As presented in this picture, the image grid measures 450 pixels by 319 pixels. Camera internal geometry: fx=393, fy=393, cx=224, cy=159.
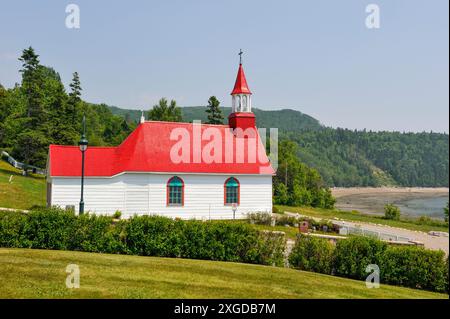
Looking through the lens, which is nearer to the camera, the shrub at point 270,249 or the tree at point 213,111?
the shrub at point 270,249

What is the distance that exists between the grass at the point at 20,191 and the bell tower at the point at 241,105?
17.9m

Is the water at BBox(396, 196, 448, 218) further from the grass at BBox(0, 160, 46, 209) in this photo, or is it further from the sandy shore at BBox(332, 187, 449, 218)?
the grass at BBox(0, 160, 46, 209)

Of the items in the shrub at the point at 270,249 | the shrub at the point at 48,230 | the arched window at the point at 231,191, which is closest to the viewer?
the shrub at the point at 48,230

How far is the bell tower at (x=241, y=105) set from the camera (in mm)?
34719

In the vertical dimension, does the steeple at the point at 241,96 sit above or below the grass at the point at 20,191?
above

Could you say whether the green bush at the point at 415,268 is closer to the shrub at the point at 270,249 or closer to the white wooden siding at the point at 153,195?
the shrub at the point at 270,249

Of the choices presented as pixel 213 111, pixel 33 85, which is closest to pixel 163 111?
pixel 213 111

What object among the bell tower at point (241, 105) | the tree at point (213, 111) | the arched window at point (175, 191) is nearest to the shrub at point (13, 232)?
the arched window at point (175, 191)

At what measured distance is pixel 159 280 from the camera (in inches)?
461

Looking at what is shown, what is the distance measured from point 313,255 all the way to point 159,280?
7147mm

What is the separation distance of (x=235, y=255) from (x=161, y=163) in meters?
14.8

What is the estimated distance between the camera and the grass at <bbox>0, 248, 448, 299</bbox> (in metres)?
10.2
